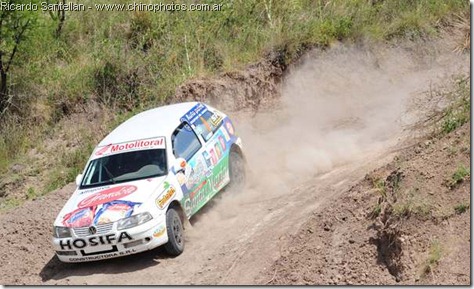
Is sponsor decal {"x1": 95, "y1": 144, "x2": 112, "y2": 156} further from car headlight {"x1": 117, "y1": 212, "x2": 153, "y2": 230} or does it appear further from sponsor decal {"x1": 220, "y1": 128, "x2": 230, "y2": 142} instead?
sponsor decal {"x1": 220, "y1": 128, "x2": 230, "y2": 142}

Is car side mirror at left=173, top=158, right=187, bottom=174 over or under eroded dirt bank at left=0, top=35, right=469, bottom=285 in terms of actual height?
over

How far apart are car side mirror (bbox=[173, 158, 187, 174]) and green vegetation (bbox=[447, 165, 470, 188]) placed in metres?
4.13

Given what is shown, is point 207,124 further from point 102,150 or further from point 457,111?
point 457,111

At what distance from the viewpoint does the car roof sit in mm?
12109

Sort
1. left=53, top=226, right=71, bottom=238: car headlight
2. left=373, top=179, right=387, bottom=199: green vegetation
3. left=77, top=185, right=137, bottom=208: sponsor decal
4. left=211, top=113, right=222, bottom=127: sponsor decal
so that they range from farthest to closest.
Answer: left=211, top=113, right=222, bottom=127: sponsor decal → left=77, top=185, right=137, bottom=208: sponsor decal → left=53, top=226, right=71, bottom=238: car headlight → left=373, top=179, right=387, bottom=199: green vegetation

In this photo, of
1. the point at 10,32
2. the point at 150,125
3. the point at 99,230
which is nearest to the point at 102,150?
the point at 150,125

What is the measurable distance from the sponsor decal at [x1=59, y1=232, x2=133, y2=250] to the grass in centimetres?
415

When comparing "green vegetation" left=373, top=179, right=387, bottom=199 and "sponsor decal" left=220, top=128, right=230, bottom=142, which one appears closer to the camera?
"green vegetation" left=373, top=179, right=387, bottom=199

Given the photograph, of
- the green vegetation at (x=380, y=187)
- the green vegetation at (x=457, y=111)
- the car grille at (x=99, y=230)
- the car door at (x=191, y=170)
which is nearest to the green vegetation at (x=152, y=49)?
the car door at (x=191, y=170)

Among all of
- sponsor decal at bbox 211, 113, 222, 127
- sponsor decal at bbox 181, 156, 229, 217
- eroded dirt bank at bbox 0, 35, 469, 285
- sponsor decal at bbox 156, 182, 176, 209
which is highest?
sponsor decal at bbox 211, 113, 222, 127

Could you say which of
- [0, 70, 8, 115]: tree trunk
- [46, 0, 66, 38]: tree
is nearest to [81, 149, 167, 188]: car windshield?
[0, 70, 8, 115]: tree trunk

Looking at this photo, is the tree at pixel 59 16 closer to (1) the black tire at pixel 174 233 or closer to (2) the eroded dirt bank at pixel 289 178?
(2) the eroded dirt bank at pixel 289 178

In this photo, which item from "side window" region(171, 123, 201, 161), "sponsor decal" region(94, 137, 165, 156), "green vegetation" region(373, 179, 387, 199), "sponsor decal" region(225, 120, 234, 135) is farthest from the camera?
"sponsor decal" region(225, 120, 234, 135)

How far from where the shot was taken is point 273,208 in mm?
12086
